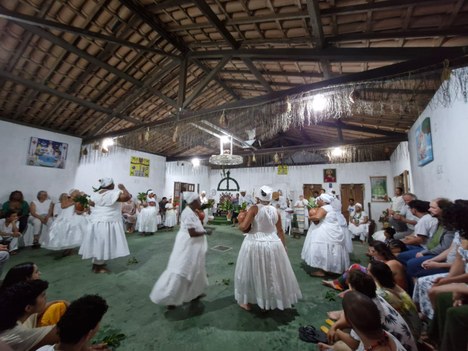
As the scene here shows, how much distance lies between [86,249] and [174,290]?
2.36 m

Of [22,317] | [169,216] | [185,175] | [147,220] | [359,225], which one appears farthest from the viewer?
[185,175]

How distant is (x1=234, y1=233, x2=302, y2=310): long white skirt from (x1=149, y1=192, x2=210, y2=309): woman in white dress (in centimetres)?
55

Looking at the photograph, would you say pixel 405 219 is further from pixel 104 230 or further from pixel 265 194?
pixel 104 230

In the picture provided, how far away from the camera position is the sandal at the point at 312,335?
1969mm

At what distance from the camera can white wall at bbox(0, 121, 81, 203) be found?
5.43m

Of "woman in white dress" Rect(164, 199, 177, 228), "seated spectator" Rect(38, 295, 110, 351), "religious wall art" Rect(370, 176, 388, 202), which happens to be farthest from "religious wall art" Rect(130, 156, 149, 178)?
"religious wall art" Rect(370, 176, 388, 202)

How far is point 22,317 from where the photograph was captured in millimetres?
1218

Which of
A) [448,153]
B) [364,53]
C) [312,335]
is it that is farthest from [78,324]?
[448,153]

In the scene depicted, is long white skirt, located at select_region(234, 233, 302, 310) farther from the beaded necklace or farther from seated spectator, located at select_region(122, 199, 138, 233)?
seated spectator, located at select_region(122, 199, 138, 233)

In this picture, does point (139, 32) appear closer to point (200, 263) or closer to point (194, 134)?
point (194, 134)

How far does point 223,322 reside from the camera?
2.25m

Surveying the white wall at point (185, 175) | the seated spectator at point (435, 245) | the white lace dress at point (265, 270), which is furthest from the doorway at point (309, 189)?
the white lace dress at point (265, 270)

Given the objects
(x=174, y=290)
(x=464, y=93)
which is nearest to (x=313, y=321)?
(x=174, y=290)

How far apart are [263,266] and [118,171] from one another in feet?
27.4
